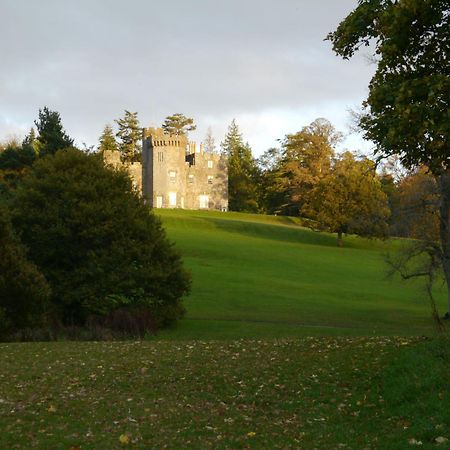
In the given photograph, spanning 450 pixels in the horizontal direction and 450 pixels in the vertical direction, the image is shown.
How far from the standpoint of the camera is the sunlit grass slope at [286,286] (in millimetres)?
33312

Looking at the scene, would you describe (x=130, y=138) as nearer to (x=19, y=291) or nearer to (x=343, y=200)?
(x=343, y=200)

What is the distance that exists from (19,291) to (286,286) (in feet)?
83.7

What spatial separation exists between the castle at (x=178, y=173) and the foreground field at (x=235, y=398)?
93.0 meters

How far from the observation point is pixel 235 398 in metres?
12.2

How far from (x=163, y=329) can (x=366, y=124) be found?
67.3ft

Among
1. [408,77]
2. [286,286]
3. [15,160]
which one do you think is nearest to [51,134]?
[15,160]

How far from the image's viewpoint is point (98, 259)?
31766mm

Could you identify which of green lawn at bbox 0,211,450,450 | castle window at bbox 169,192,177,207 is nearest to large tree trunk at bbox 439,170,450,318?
green lawn at bbox 0,211,450,450

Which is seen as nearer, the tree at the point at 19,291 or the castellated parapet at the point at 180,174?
the tree at the point at 19,291

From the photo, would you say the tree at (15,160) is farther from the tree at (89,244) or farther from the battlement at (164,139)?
the battlement at (164,139)

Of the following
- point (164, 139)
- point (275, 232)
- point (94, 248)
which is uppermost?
point (164, 139)

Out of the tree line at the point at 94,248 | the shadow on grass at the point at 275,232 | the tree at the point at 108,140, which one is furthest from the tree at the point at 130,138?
the tree line at the point at 94,248

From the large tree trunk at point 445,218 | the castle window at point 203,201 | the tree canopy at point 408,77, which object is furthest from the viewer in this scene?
the castle window at point 203,201

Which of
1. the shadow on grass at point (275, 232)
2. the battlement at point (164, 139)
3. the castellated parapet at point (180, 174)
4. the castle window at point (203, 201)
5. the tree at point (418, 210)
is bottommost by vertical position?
the shadow on grass at point (275, 232)
